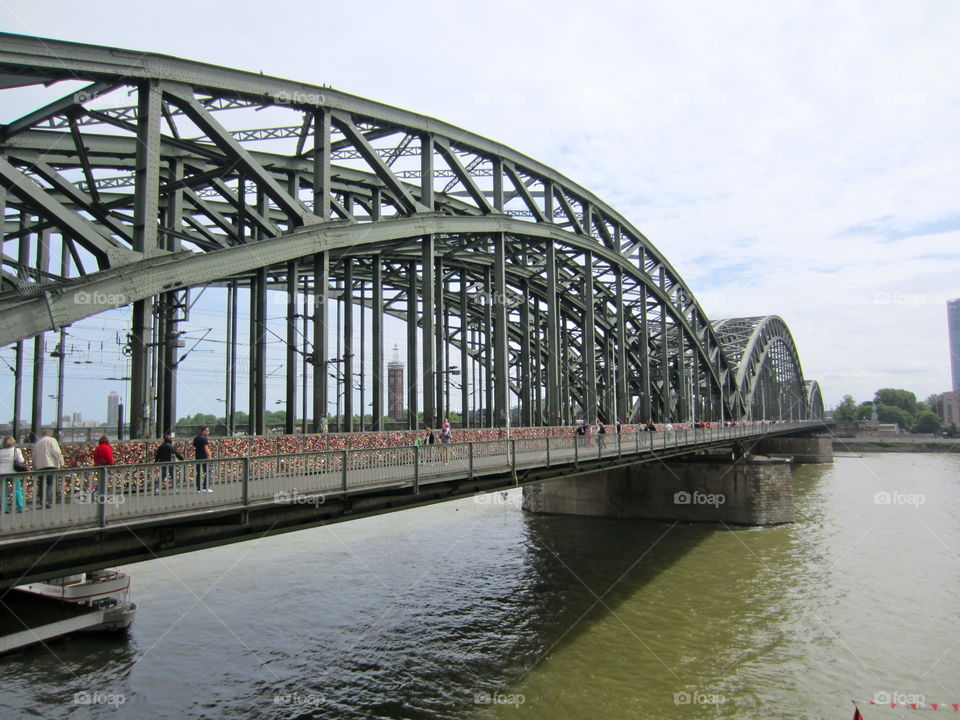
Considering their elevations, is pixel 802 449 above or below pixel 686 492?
below

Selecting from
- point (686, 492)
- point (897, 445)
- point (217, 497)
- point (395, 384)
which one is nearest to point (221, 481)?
point (217, 497)

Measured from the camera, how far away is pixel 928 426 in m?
147

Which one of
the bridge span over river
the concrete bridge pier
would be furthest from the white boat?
the concrete bridge pier

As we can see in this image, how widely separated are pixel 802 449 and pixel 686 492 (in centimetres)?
5629

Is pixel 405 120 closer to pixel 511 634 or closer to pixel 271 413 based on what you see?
pixel 511 634

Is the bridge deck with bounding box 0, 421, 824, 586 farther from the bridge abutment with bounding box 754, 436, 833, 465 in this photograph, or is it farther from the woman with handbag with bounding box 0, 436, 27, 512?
the bridge abutment with bounding box 754, 436, 833, 465

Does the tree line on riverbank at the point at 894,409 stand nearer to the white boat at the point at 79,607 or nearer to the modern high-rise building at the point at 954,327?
A: the modern high-rise building at the point at 954,327

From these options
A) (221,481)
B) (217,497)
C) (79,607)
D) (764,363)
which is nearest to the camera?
(217,497)

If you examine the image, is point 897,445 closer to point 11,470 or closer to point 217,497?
point 217,497

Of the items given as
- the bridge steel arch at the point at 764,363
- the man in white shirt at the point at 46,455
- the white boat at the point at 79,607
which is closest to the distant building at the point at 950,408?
the bridge steel arch at the point at 764,363

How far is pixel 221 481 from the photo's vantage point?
9.45 metres

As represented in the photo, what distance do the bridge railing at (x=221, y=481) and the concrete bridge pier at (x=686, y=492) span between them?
77.5 ft

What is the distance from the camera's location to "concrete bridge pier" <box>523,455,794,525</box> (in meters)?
36.0

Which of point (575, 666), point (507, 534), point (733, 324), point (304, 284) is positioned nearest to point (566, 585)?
point (575, 666)
